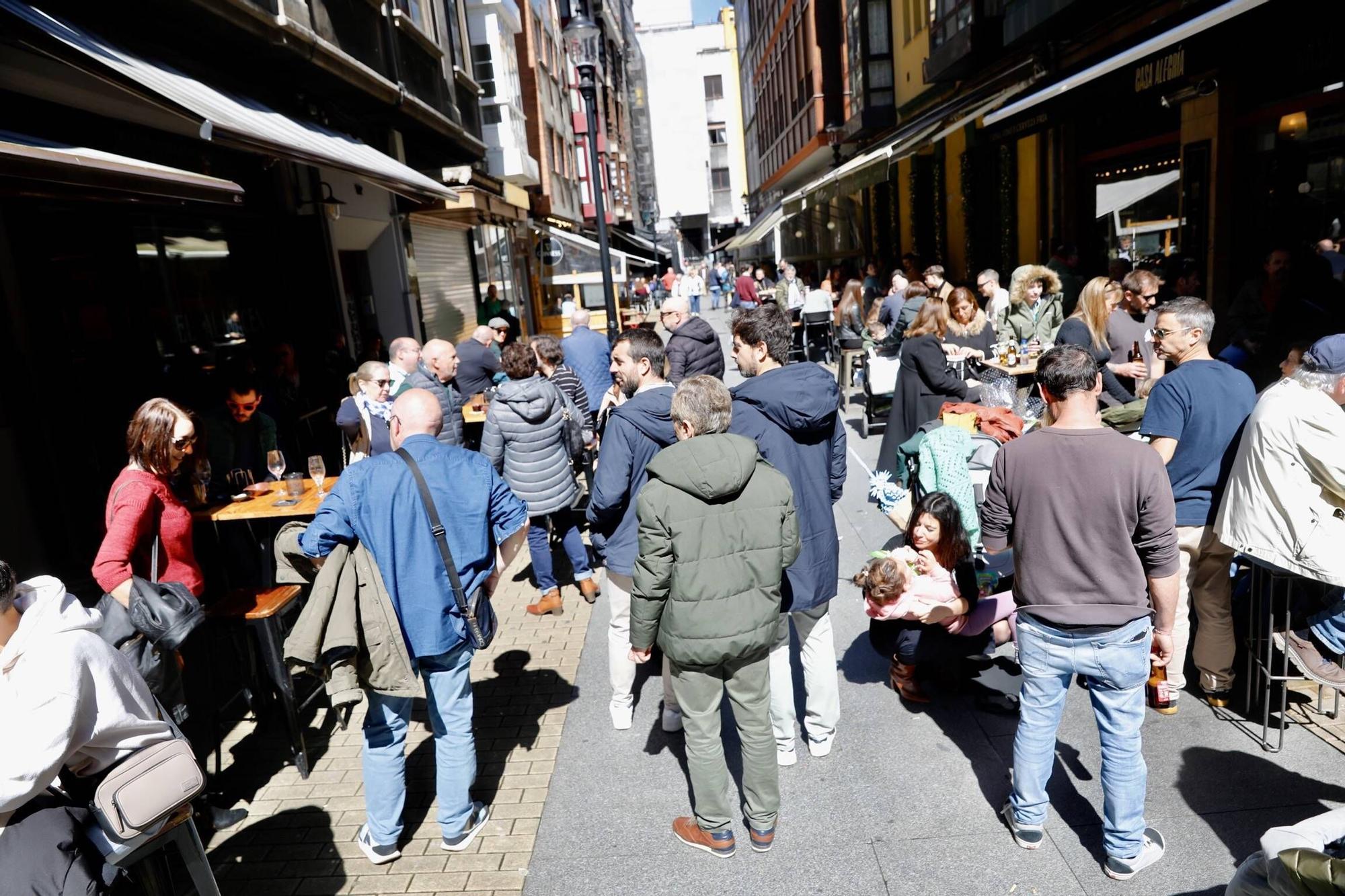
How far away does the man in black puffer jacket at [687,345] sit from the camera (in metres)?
6.95

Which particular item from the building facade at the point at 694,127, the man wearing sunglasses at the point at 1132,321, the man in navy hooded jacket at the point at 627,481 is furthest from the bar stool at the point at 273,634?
the building facade at the point at 694,127

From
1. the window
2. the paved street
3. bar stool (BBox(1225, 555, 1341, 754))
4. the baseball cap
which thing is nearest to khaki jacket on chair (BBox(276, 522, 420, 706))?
the paved street

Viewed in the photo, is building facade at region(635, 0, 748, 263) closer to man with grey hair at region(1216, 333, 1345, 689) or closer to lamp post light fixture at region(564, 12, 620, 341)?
lamp post light fixture at region(564, 12, 620, 341)

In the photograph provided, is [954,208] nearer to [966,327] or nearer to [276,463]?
[966,327]

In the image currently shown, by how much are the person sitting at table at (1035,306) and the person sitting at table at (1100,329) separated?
1940 millimetres

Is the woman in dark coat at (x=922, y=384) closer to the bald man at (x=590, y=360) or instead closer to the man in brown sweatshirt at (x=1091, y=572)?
the bald man at (x=590, y=360)

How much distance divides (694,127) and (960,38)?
210ft

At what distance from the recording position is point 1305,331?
718 centimetres

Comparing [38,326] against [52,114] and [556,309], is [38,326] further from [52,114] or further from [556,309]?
[556,309]

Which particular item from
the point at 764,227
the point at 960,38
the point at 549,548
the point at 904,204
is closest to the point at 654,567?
the point at 549,548

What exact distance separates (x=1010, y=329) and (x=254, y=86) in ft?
28.9

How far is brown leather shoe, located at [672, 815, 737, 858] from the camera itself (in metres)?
3.41

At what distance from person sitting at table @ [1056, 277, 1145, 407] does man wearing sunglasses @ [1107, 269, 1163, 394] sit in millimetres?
46

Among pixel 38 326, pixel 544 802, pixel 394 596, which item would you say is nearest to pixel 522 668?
pixel 544 802
